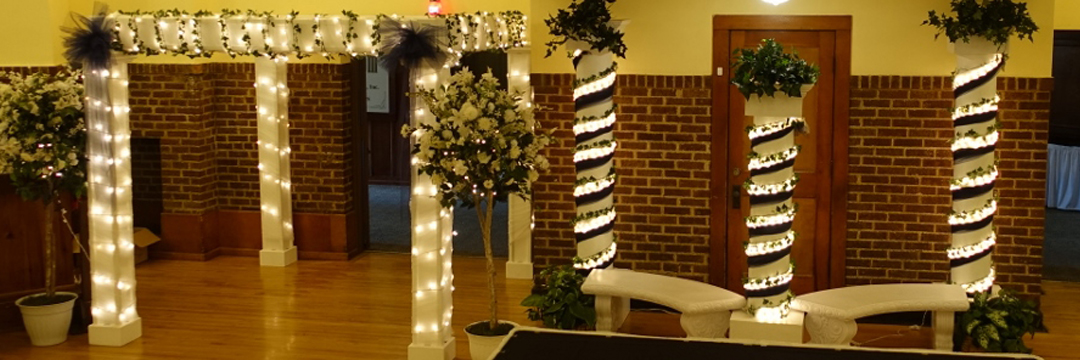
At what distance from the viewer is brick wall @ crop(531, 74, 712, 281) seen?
866cm

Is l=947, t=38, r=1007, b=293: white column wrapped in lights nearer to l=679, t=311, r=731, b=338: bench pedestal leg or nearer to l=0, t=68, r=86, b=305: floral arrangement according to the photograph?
l=679, t=311, r=731, b=338: bench pedestal leg

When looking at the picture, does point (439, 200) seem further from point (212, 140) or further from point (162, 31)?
point (212, 140)

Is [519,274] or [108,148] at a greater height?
[108,148]

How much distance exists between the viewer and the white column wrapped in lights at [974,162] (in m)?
7.58

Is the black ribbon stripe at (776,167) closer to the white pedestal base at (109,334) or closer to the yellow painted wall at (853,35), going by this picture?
the yellow painted wall at (853,35)

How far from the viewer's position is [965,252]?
7742mm

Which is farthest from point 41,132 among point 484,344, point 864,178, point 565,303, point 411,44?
point 864,178

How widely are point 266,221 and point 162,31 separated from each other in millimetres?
3009

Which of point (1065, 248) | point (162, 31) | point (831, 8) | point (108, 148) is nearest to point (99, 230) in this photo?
point (108, 148)

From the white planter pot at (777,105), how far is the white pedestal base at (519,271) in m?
3.08

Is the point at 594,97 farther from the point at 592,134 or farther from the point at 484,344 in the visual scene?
the point at 484,344

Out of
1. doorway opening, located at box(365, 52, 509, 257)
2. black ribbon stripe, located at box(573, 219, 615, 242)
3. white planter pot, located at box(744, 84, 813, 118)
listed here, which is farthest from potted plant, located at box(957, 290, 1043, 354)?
doorway opening, located at box(365, 52, 509, 257)

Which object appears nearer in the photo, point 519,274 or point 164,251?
point 519,274

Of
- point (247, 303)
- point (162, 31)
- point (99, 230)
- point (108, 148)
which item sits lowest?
point (247, 303)
